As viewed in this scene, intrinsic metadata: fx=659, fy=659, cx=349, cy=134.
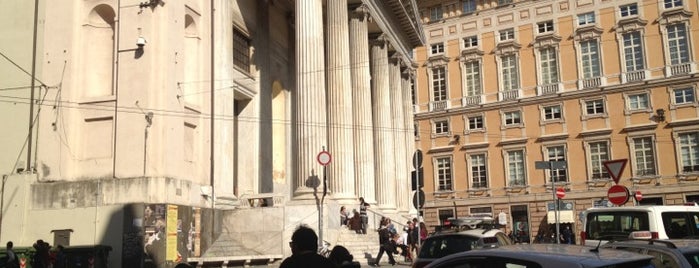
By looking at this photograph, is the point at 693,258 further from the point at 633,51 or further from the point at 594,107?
the point at 633,51

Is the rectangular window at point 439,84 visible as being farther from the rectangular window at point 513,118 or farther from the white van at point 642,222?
the white van at point 642,222

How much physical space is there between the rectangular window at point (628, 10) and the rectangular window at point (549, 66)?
5633 mm

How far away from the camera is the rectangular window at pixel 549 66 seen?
171 ft

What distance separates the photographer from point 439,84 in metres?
56.9

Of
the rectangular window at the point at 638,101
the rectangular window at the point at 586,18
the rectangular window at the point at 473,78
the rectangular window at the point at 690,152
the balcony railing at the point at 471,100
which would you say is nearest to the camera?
the rectangular window at the point at 690,152

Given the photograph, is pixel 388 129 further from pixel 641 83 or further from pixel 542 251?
pixel 542 251

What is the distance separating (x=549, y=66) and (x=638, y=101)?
728 cm

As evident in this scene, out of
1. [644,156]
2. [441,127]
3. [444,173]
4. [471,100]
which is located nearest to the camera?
[644,156]

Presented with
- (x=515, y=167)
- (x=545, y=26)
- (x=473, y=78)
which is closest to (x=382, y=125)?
(x=515, y=167)

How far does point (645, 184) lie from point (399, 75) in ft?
66.7

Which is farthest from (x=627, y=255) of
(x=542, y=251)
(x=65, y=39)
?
(x=65, y=39)

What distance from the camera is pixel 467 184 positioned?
177 ft

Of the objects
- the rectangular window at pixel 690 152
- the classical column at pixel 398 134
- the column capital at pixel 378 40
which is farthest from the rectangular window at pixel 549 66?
the column capital at pixel 378 40

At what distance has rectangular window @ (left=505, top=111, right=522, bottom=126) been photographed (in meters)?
52.8
